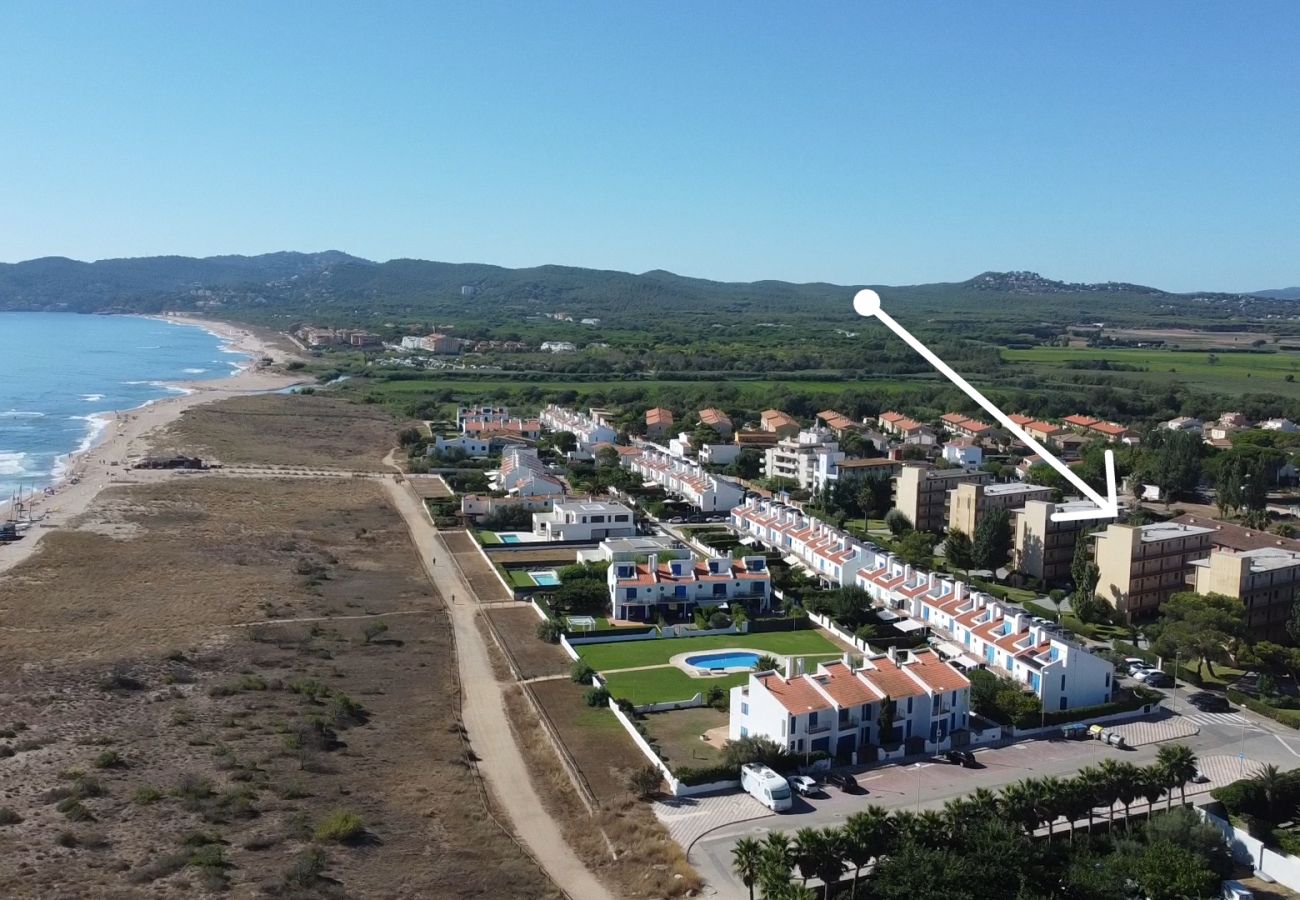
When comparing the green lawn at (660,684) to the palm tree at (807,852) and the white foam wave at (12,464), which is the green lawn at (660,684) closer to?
the palm tree at (807,852)

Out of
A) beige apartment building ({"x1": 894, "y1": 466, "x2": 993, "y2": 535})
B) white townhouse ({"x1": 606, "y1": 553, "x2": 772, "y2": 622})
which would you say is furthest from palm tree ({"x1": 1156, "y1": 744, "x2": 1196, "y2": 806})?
beige apartment building ({"x1": 894, "y1": 466, "x2": 993, "y2": 535})

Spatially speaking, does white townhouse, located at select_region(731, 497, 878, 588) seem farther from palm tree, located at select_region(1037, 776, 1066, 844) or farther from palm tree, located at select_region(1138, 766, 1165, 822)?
palm tree, located at select_region(1037, 776, 1066, 844)

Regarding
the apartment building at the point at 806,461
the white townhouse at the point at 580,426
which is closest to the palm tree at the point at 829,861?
the apartment building at the point at 806,461

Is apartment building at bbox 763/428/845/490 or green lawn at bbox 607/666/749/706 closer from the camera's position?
green lawn at bbox 607/666/749/706

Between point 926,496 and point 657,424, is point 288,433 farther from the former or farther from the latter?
point 926,496

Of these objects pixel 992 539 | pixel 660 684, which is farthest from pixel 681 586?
pixel 992 539

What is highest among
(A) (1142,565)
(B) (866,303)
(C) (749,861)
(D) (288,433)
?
(B) (866,303)

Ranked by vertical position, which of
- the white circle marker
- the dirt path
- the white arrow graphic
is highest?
the white circle marker
